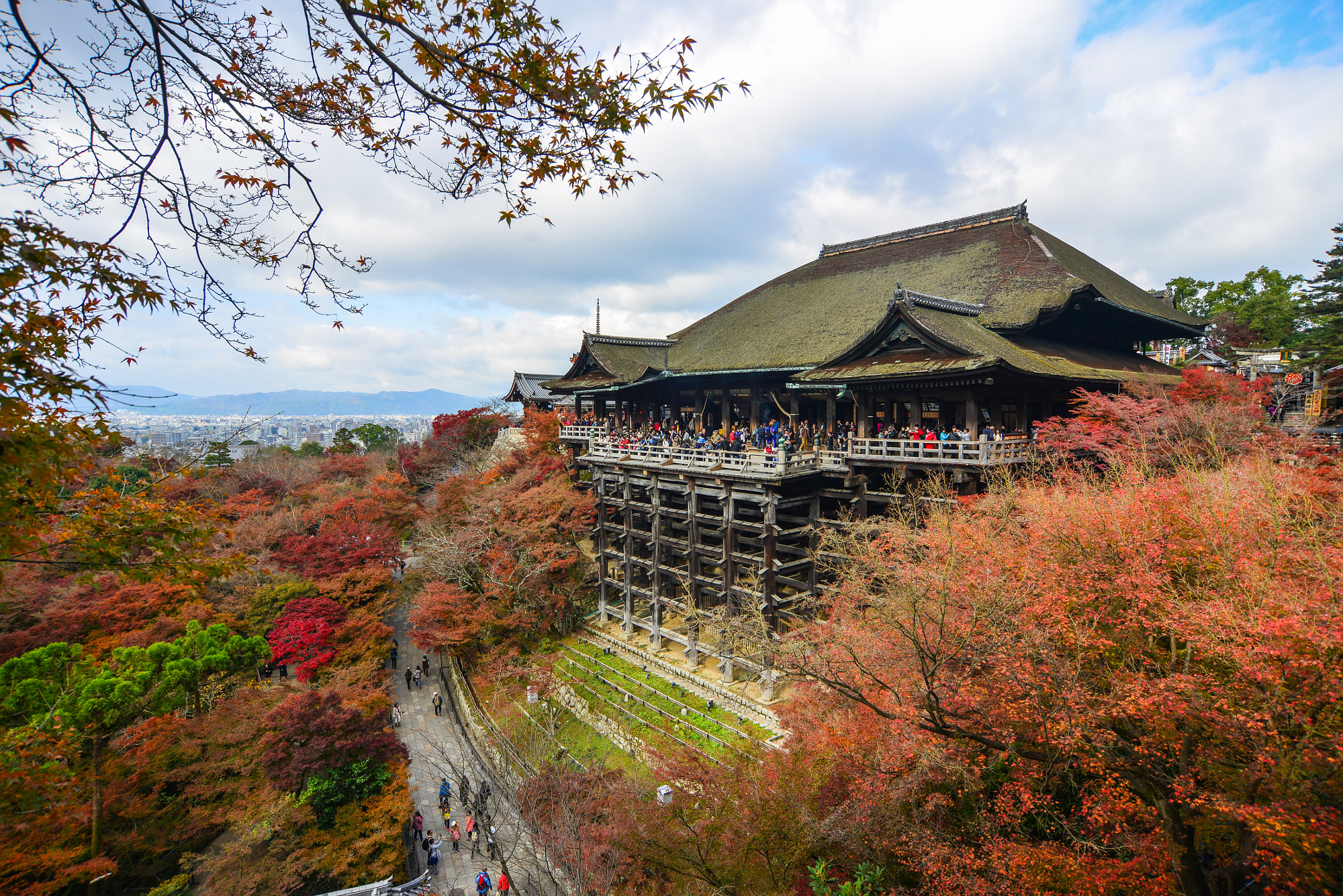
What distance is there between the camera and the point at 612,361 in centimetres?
2511

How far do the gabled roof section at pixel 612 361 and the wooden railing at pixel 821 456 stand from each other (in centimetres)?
375

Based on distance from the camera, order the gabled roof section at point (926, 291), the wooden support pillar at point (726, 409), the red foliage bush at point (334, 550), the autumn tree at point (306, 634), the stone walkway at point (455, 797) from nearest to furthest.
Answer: the stone walkway at point (455, 797) < the gabled roof section at point (926, 291) < the autumn tree at point (306, 634) < the wooden support pillar at point (726, 409) < the red foliage bush at point (334, 550)

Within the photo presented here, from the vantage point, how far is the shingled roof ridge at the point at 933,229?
22266 mm

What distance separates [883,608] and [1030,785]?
10.8 feet

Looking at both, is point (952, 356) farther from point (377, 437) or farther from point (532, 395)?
point (377, 437)

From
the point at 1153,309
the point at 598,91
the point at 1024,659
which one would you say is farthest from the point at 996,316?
the point at 598,91

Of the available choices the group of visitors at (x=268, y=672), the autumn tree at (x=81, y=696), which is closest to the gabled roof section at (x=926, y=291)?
the group of visitors at (x=268, y=672)

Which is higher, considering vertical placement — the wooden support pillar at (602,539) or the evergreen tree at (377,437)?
the evergreen tree at (377,437)

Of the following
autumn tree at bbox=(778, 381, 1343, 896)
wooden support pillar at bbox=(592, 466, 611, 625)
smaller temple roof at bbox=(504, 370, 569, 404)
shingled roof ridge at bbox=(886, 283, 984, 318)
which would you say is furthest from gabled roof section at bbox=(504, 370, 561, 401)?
autumn tree at bbox=(778, 381, 1343, 896)

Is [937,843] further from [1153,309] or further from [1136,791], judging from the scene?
[1153,309]

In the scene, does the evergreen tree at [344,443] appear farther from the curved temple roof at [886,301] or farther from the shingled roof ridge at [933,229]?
the shingled roof ridge at [933,229]

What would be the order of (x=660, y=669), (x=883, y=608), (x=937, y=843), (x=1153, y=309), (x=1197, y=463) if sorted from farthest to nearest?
1. (x=1153, y=309)
2. (x=660, y=669)
3. (x=1197, y=463)
4. (x=883, y=608)
5. (x=937, y=843)

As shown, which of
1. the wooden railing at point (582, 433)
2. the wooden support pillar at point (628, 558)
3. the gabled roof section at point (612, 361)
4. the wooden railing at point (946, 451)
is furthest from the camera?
the wooden railing at point (582, 433)

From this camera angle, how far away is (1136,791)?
7340 mm
